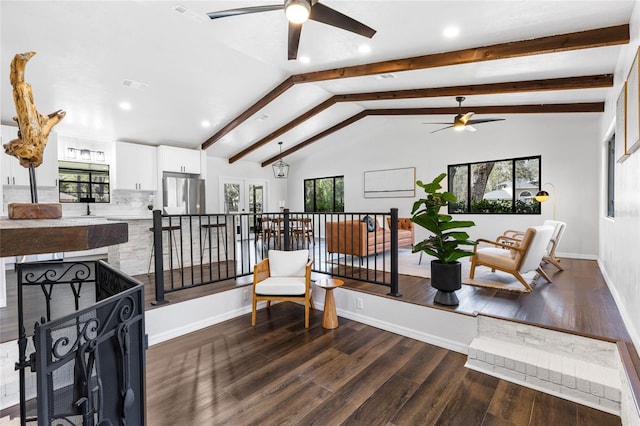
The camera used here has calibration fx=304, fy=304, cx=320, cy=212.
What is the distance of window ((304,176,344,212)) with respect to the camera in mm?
9586

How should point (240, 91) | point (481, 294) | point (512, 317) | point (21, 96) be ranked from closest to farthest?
point (21, 96)
point (512, 317)
point (481, 294)
point (240, 91)

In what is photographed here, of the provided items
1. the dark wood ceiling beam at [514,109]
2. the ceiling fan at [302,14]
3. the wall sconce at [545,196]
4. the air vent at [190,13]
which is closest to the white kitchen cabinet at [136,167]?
the air vent at [190,13]

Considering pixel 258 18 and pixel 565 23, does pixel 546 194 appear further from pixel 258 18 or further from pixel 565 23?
pixel 258 18

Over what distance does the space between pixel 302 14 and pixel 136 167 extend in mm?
5847

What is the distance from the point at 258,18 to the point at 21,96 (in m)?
2.87

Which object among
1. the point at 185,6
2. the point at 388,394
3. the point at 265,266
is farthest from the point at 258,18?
the point at 388,394

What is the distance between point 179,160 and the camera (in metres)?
7.22

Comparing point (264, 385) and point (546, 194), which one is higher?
point (546, 194)

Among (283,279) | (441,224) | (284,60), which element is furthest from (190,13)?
(441,224)

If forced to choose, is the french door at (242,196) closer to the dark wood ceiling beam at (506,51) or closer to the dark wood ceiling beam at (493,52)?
the dark wood ceiling beam at (493,52)

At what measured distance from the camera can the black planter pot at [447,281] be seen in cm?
313

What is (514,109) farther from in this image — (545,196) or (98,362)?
(98,362)

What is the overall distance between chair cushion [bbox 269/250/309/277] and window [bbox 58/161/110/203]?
472 centimetres

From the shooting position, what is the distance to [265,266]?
3.86 meters
